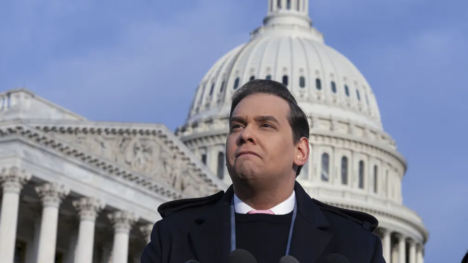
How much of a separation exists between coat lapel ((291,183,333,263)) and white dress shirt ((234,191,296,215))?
0.05m

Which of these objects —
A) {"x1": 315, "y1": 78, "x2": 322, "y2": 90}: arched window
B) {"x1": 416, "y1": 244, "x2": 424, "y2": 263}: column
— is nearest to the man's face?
{"x1": 315, "y1": 78, "x2": 322, "y2": 90}: arched window

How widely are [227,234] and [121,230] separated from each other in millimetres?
60796

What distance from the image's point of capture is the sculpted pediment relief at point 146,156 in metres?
63.9

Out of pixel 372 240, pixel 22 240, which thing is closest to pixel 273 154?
pixel 372 240

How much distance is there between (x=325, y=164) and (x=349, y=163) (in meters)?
2.56

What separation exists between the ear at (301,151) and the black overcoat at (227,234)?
0.17m

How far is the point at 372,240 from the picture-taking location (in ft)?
19.8

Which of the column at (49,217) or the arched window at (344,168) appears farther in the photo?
the arched window at (344,168)

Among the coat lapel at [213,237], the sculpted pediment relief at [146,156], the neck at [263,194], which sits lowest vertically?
the coat lapel at [213,237]

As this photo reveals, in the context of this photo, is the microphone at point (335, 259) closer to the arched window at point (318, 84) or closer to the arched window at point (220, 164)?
the arched window at point (220, 164)

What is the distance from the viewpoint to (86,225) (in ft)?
205

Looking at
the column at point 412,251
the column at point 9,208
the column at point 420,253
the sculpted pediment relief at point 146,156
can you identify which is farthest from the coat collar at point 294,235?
the column at point 420,253

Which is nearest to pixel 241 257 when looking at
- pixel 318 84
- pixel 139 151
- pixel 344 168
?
pixel 139 151

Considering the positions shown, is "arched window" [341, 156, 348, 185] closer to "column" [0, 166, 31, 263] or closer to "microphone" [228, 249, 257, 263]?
"column" [0, 166, 31, 263]
